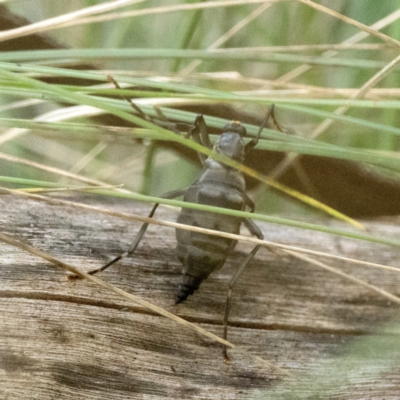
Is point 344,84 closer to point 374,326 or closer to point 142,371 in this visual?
point 374,326

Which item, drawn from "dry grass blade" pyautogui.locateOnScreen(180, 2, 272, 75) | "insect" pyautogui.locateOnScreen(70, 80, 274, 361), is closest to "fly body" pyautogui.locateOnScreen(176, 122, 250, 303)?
"insect" pyautogui.locateOnScreen(70, 80, 274, 361)

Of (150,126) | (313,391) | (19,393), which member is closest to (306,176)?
(313,391)

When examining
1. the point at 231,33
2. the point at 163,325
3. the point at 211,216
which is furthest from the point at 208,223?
the point at 231,33

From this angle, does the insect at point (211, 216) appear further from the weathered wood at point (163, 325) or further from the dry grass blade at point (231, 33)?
the dry grass blade at point (231, 33)

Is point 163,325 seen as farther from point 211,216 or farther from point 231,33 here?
point 231,33

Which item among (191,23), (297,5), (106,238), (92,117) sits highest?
(297,5)
